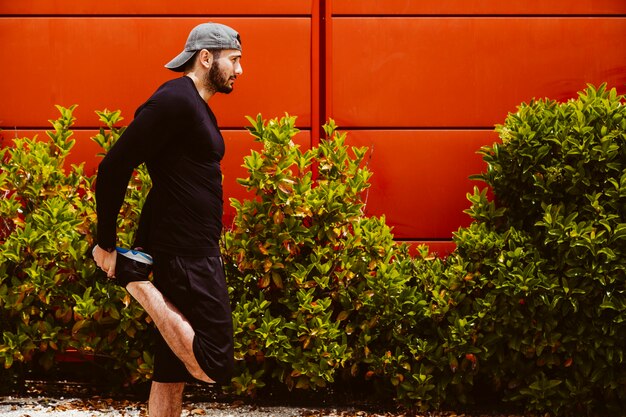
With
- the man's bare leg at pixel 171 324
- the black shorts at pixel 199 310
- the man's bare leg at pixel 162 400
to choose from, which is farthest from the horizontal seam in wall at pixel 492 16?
the man's bare leg at pixel 162 400

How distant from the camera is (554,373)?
5035 mm

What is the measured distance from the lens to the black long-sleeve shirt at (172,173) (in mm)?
3191

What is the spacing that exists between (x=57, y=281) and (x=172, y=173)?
2.02 metres

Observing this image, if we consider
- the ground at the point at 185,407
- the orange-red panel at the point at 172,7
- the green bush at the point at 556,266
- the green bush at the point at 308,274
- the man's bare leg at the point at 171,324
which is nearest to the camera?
the man's bare leg at the point at 171,324

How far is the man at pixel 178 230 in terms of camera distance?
3.21m

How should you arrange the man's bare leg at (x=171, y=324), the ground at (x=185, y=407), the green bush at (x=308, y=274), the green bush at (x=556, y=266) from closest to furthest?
the man's bare leg at (x=171, y=324), the green bush at (x=556, y=266), the green bush at (x=308, y=274), the ground at (x=185, y=407)

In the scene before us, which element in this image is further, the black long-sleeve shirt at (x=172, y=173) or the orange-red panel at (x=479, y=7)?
the orange-red panel at (x=479, y=7)

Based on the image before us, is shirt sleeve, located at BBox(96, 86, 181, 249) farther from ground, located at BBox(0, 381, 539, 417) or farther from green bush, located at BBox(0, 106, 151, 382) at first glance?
ground, located at BBox(0, 381, 539, 417)

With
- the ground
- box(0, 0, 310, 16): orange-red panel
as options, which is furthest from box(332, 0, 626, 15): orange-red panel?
the ground

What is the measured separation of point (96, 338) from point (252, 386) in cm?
105

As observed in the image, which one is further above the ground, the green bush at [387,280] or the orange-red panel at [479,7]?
the orange-red panel at [479,7]

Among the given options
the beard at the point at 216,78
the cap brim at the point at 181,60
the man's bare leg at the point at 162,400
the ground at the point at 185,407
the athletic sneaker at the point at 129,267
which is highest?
the cap brim at the point at 181,60

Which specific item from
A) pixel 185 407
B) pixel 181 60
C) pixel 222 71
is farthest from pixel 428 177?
pixel 181 60

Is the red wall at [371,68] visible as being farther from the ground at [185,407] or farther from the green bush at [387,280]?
the ground at [185,407]
